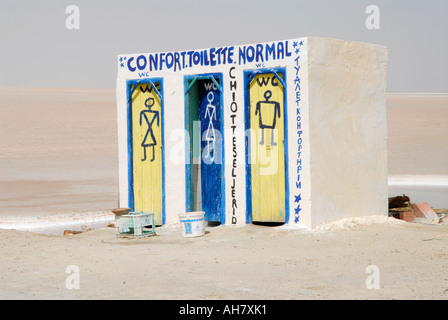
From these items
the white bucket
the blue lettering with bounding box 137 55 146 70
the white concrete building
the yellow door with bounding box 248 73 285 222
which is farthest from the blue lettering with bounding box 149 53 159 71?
the white bucket

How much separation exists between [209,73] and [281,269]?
5510 mm

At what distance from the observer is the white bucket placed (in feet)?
46.6

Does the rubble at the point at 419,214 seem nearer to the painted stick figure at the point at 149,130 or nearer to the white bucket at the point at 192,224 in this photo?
the white bucket at the point at 192,224

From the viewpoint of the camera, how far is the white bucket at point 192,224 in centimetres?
1422

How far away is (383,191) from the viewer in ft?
51.3

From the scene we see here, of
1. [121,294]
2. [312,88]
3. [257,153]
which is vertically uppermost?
[312,88]

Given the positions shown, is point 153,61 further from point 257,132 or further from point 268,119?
point 268,119

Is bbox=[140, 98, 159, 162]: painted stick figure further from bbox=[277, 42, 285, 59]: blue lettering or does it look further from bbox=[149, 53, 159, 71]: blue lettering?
bbox=[277, 42, 285, 59]: blue lettering

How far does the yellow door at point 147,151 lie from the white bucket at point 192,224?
172 centimetres

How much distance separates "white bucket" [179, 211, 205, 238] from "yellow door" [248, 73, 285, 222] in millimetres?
1114
